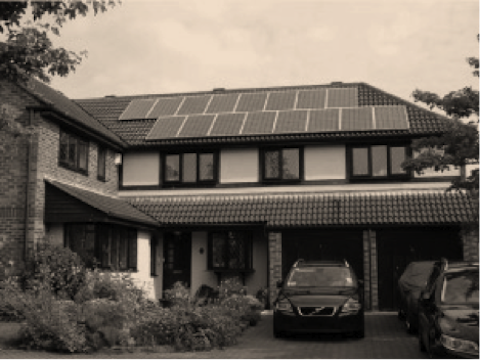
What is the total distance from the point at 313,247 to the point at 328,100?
21.9 ft

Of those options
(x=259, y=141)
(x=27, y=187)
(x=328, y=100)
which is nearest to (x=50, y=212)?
(x=27, y=187)

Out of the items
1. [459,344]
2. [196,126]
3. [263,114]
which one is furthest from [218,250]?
[459,344]

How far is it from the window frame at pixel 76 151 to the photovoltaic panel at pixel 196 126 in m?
4.02

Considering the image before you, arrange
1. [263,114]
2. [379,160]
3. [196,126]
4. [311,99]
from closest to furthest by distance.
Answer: [379,160] < [196,126] < [263,114] < [311,99]

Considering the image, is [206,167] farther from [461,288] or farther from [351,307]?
[461,288]

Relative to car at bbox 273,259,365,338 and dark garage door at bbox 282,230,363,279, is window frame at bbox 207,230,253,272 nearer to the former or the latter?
dark garage door at bbox 282,230,363,279

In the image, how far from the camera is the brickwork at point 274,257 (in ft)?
68.5

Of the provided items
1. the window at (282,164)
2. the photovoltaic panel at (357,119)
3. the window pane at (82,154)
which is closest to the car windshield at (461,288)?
the photovoltaic panel at (357,119)

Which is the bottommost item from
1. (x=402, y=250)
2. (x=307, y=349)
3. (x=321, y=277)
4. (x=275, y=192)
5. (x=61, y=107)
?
(x=307, y=349)

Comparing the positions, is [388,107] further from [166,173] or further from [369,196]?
[166,173]

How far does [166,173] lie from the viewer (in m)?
23.5

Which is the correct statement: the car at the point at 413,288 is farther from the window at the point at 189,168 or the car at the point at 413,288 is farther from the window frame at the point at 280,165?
the window at the point at 189,168

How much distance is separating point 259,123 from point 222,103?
3394 millimetres

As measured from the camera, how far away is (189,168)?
76.6ft
